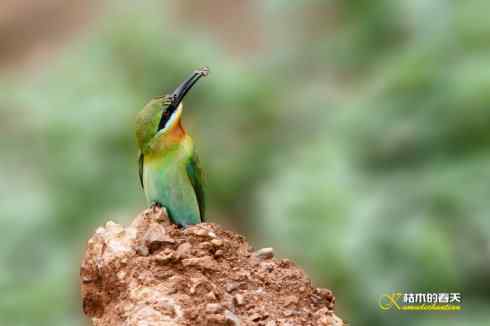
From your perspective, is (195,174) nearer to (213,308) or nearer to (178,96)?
(178,96)

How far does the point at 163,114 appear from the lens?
5.65 m

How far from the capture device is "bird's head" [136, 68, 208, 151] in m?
5.63

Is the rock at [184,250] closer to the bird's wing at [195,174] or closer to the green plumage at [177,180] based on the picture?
the green plumage at [177,180]

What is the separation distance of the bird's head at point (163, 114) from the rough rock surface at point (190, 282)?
113 centimetres

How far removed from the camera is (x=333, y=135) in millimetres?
11406

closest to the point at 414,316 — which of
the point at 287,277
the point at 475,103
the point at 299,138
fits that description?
the point at 475,103

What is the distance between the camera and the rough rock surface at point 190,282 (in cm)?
411

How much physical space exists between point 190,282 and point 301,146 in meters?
7.95

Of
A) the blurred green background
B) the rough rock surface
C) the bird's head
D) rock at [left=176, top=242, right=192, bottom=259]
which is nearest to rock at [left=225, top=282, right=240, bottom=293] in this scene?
the rough rock surface

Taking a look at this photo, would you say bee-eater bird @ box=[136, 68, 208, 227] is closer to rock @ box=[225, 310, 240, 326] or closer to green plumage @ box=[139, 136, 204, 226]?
green plumage @ box=[139, 136, 204, 226]

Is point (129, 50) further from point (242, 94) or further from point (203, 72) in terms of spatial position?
point (203, 72)

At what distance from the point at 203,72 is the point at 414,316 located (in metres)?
4.53

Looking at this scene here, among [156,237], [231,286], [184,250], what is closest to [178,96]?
[156,237]

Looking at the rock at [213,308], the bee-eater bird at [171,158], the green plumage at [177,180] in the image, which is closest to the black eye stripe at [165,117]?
the bee-eater bird at [171,158]
